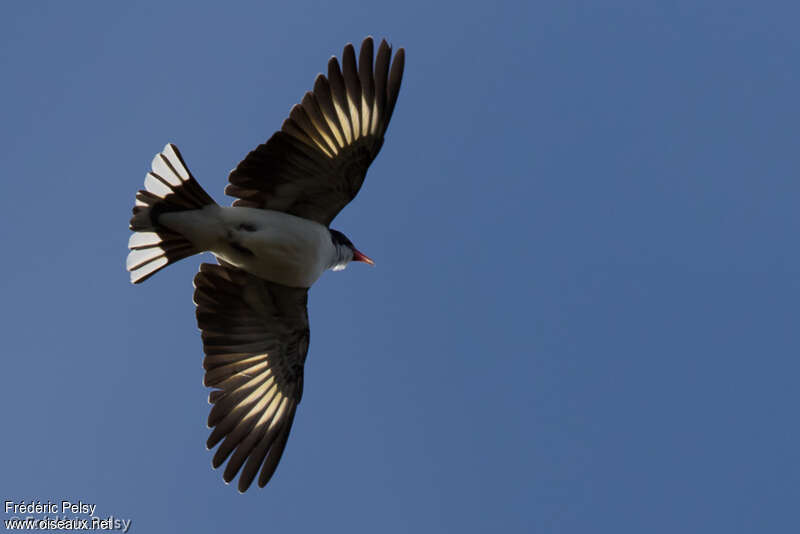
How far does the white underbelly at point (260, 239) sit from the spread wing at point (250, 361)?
13.5 inches

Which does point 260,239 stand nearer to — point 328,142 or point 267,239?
point 267,239

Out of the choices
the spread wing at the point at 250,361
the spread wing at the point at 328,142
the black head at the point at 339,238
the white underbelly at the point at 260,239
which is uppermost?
the spread wing at the point at 328,142

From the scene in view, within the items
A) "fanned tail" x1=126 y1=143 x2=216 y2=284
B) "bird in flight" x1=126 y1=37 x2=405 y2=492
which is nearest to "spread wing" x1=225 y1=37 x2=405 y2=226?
"bird in flight" x1=126 y1=37 x2=405 y2=492

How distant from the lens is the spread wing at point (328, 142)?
764cm

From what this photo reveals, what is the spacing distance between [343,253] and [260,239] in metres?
1.24

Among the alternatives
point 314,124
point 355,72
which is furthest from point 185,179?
point 355,72

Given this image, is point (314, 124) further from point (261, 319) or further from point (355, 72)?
point (261, 319)

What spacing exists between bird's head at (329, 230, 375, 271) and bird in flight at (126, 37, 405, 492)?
0.01m

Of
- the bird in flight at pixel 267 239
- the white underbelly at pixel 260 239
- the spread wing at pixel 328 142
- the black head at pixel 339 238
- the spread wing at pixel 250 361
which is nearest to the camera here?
the spread wing at pixel 328 142

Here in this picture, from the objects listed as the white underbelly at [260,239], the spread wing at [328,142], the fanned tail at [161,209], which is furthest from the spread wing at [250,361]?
the spread wing at [328,142]

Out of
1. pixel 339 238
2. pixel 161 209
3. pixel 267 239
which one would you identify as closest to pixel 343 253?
pixel 339 238

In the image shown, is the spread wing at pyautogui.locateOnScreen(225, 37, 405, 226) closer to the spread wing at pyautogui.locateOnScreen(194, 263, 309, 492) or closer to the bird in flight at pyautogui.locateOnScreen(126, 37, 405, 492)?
the bird in flight at pyautogui.locateOnScreen(126, 37, 405, 492)

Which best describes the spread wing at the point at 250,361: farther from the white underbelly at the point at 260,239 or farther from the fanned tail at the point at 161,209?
the fanned tail at the point at 161,209

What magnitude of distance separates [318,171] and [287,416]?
8.06ft
